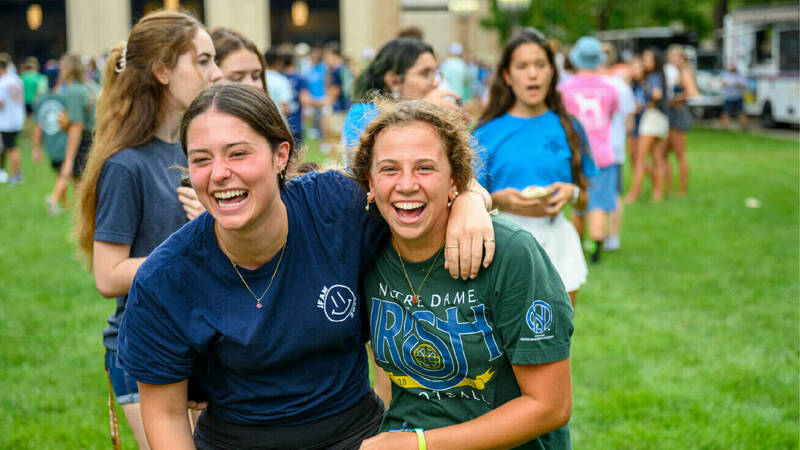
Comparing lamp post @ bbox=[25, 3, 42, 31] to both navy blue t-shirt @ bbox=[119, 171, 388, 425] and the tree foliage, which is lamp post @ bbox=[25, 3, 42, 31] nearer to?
the tree foliage

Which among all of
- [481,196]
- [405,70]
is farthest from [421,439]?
[405,70]

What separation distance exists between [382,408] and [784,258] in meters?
7.23

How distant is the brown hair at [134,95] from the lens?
9.94ft

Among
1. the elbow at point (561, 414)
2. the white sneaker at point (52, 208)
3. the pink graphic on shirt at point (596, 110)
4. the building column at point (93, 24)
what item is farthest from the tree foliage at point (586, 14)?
the elbow at point (561, 414)

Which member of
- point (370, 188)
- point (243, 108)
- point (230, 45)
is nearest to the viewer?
point (243, 108)

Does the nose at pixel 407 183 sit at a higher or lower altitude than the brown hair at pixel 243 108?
lower

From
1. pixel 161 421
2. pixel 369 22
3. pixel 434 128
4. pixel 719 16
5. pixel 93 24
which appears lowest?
pixel 161 421

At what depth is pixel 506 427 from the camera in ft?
7.61

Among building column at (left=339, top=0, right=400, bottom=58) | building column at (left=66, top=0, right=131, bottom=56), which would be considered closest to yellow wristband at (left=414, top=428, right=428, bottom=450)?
building column at (left=339, top=0, right=400, bottom=58)

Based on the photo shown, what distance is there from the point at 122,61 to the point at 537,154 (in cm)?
218

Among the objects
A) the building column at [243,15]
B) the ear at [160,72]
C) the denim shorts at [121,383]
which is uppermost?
the building column at [243,15]

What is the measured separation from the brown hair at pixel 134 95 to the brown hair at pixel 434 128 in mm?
898

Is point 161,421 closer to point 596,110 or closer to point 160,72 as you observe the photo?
point 160,72

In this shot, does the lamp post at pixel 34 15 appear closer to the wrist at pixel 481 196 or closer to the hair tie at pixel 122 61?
the hair tie at pixel 122 61
